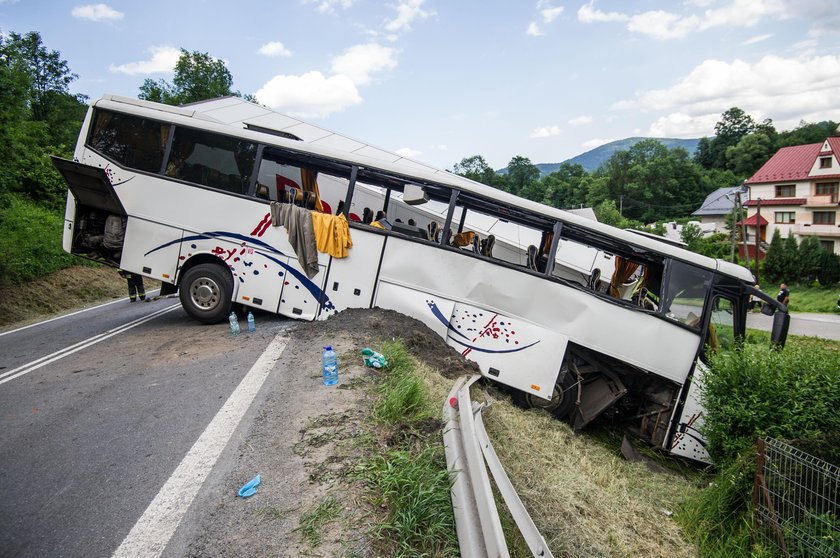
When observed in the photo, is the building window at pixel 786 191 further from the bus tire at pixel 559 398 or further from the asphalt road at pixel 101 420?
the asphalt road at pixel 101 420

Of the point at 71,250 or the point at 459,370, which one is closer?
the point at 459,370

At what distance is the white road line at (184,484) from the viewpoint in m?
2.99

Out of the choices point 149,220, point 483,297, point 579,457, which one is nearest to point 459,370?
point 483,297

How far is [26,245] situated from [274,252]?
1287cm

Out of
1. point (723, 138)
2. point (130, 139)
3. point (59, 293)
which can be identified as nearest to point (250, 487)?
point (130, 139)

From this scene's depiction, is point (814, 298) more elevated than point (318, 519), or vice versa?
point (814, 298)

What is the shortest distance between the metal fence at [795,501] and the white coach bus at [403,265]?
8.94 ft

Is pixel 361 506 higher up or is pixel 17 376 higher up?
pixel 361 506

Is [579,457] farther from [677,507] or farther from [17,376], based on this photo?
[17,376]

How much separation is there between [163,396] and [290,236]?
3298 mm

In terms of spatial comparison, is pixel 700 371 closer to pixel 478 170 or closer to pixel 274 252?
pixel 274 252

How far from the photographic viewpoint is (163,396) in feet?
17.6

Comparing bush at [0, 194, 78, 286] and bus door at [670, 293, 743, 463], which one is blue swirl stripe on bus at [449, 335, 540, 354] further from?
bush at [0, 194, 78, 286]

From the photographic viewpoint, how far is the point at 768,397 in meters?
5.52
